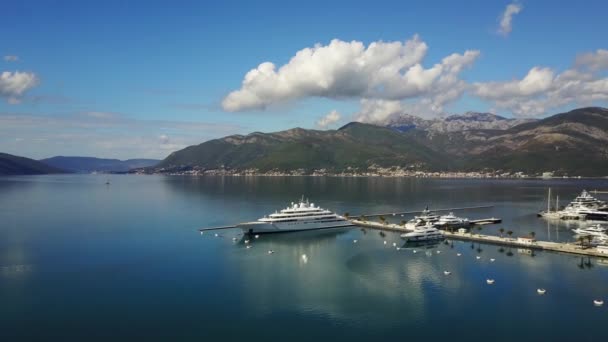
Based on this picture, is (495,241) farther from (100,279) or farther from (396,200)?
(396,200)

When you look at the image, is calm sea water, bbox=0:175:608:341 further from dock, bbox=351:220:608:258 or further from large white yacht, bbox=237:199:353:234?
large white yacht, bbox=237:199:353:234

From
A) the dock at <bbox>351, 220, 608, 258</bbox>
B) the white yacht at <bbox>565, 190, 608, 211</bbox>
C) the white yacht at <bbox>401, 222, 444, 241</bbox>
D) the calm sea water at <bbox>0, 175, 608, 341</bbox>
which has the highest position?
the white yacht at <bbox>565, 190, 608, 211</bbox>

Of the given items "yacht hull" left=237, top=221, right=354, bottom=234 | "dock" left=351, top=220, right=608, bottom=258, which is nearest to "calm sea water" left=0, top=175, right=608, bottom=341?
"yacht hull" left=237, top=221, right=354, bottom=234

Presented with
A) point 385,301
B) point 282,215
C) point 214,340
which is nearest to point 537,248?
point 385,301

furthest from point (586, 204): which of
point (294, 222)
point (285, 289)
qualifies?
point (285, 289)

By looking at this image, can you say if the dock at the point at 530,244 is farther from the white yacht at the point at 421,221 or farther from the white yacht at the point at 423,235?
the white yacht at the point at 423,235

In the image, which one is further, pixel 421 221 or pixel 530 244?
→ pixel 421 221

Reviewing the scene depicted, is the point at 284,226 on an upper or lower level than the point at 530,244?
upper

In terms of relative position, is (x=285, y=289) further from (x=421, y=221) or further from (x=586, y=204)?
(x=586, y=204)
